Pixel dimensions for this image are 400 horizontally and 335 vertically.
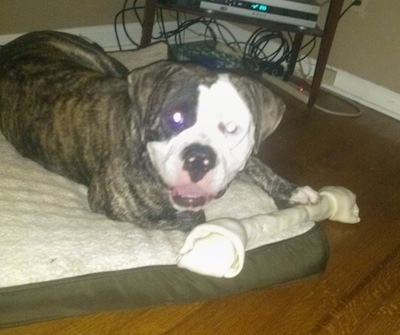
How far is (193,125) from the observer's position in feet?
4.96

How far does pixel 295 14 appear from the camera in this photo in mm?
2916

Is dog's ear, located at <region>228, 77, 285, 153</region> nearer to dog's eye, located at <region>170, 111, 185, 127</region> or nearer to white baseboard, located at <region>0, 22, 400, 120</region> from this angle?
dog's eye, located at <region>170, 111, 185, 127</region>

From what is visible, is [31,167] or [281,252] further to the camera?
[31,167]

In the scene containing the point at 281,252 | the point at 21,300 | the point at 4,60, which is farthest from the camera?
the point at 4,60

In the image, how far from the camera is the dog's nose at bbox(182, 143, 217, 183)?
1.46m

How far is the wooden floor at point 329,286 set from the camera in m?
1.58

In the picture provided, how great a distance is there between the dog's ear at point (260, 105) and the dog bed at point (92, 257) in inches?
12.4

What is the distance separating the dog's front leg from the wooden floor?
250mm

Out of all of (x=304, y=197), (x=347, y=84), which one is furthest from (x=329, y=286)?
(x=347, y=84)

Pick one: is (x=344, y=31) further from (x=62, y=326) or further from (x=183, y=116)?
(x=62, y=326)

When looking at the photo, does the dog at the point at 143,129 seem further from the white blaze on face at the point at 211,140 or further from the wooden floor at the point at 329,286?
the wooden floor at the point at 329,286

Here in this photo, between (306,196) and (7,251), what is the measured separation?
1.01 meters

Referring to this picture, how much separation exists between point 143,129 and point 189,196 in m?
0.25

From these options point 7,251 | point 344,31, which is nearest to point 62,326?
point 7,251
